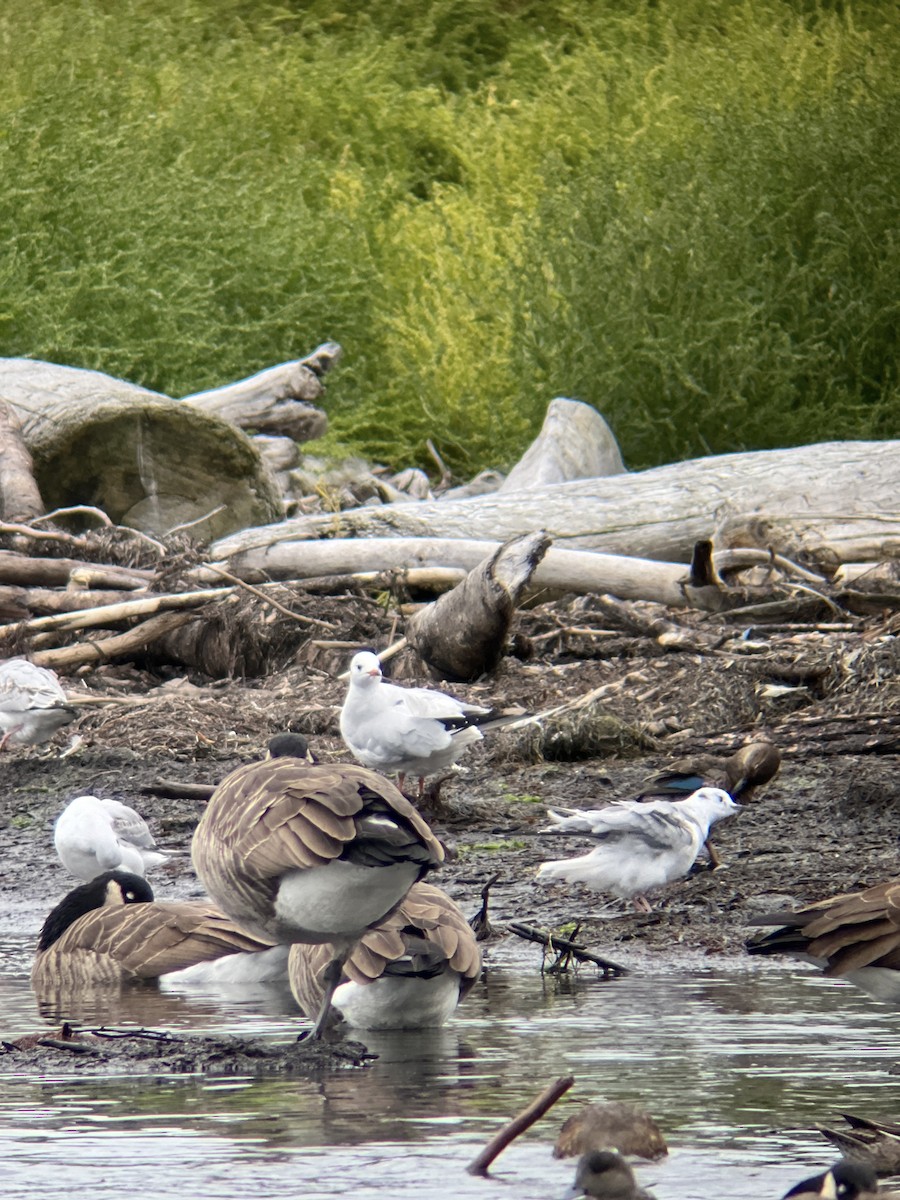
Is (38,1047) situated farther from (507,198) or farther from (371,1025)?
(507,198)

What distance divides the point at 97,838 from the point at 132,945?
3.86ft

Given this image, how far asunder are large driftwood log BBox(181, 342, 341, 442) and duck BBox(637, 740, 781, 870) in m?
9.62

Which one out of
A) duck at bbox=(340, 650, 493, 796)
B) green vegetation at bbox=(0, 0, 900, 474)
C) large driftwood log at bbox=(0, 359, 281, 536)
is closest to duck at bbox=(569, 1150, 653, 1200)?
duck at bbox=(340, 650, 493, 796)

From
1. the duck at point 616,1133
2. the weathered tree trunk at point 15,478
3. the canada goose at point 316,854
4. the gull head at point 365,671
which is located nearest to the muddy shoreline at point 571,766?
the gull head at point 365,671

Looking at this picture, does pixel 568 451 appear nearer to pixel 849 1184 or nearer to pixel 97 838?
pixel 97 838

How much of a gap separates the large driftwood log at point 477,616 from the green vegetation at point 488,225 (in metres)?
9.35

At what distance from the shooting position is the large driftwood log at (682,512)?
13.3 meters

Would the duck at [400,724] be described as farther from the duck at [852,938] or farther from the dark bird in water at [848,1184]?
the dark bird in water at [848,1184]

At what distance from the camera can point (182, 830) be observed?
929 centimetres

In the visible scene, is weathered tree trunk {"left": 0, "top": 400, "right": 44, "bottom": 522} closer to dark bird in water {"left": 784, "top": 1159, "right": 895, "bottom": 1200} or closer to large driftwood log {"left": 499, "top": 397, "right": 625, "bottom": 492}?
large driftwood log {"left": 499, "top": 397, "right": 625, "bottom": 492}

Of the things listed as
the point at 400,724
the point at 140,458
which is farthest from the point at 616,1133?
the point at 140,458

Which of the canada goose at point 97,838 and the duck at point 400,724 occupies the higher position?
the duck at point 400,724

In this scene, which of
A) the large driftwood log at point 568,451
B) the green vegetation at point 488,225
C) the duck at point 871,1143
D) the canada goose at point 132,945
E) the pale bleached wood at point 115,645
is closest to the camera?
the duck at point 871,1143

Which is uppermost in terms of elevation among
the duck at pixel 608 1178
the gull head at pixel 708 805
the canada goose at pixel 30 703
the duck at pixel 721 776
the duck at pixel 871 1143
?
the duck at pixel 608 1178
